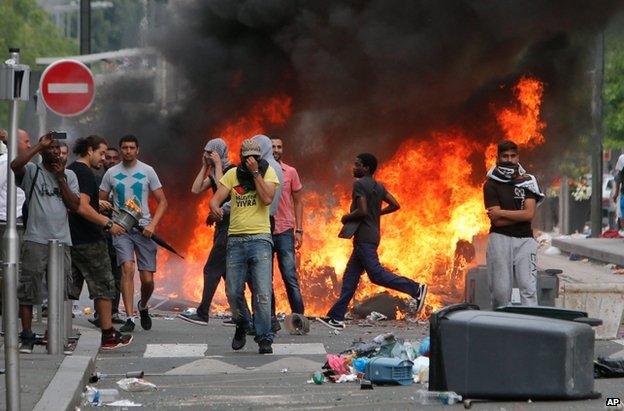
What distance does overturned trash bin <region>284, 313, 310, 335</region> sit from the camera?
14352mm

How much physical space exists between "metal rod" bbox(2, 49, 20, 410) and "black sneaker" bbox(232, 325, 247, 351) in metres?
4.37

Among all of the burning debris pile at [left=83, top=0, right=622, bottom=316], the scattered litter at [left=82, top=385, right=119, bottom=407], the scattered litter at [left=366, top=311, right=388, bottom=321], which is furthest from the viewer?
the burning debris pile at [left=83, top=0, right=622, bottom=316]

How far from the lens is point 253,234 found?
12734 mm

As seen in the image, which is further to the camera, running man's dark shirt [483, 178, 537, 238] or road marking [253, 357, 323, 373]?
running man's dark shirt [483, 178, 537, 238]

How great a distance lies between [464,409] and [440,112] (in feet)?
34.1

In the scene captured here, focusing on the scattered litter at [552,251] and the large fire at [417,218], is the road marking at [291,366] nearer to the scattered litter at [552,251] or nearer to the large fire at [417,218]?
the large fire at [417,218]

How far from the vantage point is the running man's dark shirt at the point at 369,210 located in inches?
611

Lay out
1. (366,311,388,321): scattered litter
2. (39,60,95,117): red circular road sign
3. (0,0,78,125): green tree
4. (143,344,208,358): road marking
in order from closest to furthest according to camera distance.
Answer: (143,344,208,358): road marking < (39,60,95,117): red circular road sign < (366,311,388,321): scattered litter < (0,0,78,125): green tree

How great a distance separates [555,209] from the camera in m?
42.7

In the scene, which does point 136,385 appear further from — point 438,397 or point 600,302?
point 600,302

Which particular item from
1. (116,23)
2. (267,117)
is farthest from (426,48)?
(116,23)

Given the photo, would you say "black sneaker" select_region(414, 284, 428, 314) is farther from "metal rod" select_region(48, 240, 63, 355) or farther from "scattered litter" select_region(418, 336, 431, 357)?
"metal rod" select_region(48, 240, 63, 355)

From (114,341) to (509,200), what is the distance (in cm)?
342

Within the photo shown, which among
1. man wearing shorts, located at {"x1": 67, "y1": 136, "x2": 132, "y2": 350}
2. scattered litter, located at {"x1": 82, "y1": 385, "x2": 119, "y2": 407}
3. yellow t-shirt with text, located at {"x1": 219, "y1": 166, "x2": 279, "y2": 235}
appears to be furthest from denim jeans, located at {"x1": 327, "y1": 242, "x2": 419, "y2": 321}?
scattered litter, located at {"x1": 82, "y1": 385, "x2": 119, "y2": 407}
